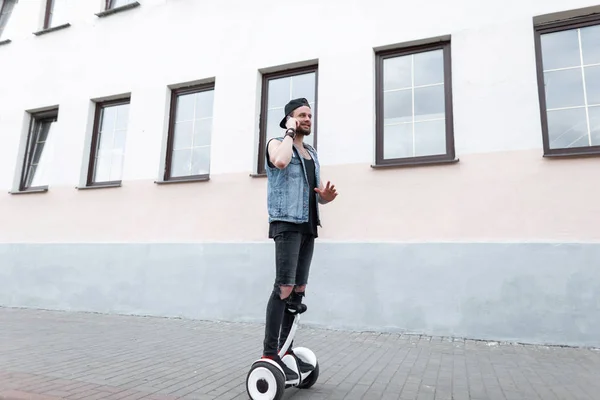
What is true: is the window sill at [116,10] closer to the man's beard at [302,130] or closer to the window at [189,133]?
the window at [189,133]

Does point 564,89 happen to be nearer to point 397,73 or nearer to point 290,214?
point 397,73

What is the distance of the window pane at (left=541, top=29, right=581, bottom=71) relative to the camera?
495cm

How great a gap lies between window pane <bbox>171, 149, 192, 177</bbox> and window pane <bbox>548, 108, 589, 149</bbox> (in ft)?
16.1

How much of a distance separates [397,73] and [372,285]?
2.78 meters

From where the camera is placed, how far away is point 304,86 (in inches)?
244

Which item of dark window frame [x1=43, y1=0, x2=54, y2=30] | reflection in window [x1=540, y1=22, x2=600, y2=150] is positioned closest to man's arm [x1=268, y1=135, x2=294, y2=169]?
reflection in window [x1=540, y1=22, x2=600, y2=150]

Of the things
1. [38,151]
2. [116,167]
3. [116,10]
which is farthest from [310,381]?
[38,151]

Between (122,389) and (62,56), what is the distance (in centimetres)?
714

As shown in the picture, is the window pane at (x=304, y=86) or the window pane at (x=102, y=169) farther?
the window pane at (x=102, y=169)

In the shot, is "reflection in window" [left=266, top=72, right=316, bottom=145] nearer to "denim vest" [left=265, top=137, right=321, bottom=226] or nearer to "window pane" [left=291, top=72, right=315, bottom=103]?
"window pane" [left=291, top=72, right=315, bottom=103]

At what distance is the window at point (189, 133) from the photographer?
6.63 m

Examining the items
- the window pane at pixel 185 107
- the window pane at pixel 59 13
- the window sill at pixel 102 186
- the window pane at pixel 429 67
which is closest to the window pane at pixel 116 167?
the window sill at pixel 102 186

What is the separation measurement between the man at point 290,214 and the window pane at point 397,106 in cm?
296

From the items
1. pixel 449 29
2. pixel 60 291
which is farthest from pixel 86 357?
pixel 449 29
